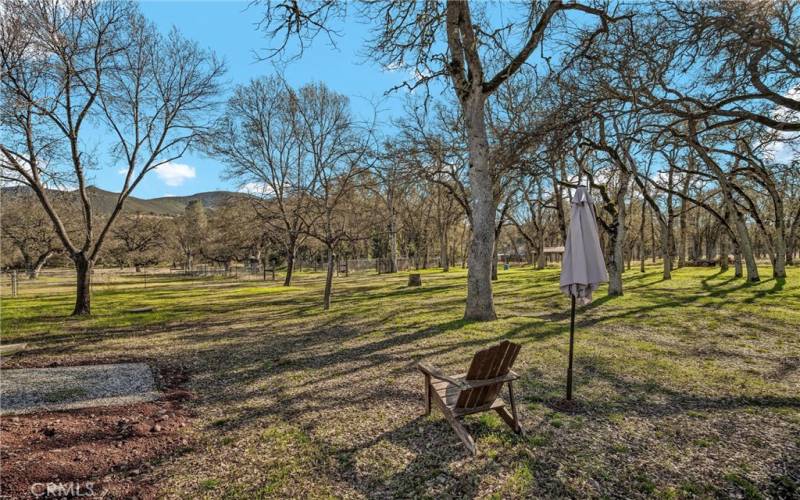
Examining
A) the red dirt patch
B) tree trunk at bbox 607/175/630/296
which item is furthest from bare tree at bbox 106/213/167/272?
tree trunk at bbox 607/175/630/296

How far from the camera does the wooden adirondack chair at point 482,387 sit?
150 inches

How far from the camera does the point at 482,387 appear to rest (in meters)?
3.99

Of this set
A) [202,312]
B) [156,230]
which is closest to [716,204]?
[202,312]

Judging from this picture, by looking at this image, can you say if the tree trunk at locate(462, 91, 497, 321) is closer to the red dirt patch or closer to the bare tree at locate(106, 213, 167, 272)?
the red dirt patch

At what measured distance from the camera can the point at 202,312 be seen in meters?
14.5

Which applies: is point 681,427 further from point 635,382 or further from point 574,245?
point 574,245

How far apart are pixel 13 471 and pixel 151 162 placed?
46.1ft

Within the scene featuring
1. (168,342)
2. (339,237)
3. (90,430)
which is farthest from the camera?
(339,237)

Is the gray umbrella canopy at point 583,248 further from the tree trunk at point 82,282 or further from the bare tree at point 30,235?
the bare tree at point 30,235

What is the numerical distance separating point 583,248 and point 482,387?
6.50ft

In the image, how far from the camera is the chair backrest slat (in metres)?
3.82

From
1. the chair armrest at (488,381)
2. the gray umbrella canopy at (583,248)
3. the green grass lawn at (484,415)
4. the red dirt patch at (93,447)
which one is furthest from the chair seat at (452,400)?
the red dirt patch at (93,447)

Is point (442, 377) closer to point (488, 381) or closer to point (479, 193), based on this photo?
point (488, 381)

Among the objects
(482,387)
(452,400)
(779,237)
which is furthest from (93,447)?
(779,237)
